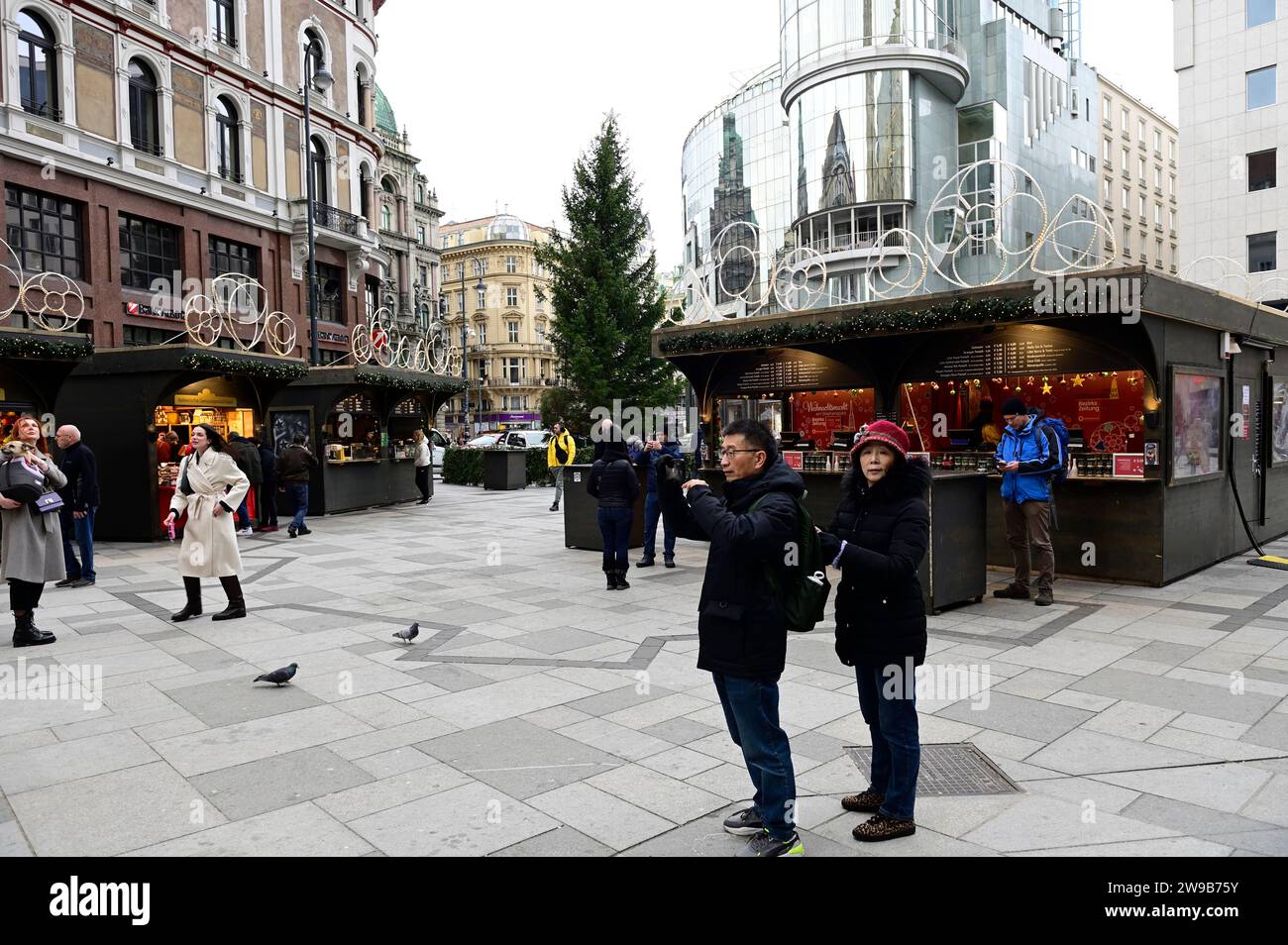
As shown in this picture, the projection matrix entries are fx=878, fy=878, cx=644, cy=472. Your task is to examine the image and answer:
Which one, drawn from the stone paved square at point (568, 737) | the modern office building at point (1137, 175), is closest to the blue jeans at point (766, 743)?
the stone paved square at point (568, 737)

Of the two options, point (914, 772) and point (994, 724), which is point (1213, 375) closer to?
point (994, 724)

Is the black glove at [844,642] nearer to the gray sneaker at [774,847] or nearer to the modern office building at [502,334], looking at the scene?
the gray sneaker at [774,847]

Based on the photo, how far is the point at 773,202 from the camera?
61812 mm

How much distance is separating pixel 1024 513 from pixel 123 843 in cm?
851

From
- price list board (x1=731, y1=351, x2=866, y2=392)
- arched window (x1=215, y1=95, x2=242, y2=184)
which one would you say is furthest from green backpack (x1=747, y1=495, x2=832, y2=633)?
arched window (x1=215, y1=95, x2=242, y2=184)

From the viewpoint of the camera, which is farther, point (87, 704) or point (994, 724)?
point (87, 704)

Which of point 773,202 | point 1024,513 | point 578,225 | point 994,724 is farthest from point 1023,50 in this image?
point 994,724

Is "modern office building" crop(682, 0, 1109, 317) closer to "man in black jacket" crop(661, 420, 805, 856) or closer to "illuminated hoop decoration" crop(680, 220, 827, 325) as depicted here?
"illuminated hoop decoration" crop(680, 220, 827, 325)

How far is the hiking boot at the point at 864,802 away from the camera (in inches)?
165

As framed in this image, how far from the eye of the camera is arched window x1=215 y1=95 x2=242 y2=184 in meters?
29.6

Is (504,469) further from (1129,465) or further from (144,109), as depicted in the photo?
(1129,465)

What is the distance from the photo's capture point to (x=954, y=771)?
4.79 metres

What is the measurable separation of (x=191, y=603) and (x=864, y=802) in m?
7.48

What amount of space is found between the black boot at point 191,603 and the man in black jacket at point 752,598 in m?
7.04
